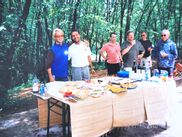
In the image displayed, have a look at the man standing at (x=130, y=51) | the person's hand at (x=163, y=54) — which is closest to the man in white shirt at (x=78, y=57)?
the man standing at (x=130, y=51)

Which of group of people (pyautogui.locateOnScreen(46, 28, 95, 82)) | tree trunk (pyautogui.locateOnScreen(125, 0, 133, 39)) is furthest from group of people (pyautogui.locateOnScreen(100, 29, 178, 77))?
tree trunk (pyautogui.locateOnScreen(125, 0, 133, 39))

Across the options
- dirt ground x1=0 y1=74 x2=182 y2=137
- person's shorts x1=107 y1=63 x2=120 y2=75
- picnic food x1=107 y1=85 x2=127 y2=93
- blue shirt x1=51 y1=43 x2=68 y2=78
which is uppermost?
blue shirt x1=51 y1=43 x2=68 y2=78

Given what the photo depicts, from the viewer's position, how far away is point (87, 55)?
18.2 feet

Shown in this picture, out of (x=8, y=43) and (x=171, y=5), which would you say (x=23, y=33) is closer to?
(x=8, y=43)

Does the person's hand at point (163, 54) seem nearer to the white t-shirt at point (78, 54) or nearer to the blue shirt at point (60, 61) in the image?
the white t-shirt at point (78, 54)

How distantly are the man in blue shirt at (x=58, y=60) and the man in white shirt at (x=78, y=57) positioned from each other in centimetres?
19

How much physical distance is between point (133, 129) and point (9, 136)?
2.17 meters

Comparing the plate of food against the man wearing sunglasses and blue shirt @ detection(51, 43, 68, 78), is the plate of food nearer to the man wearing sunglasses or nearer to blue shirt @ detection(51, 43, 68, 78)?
blue shirt @ detection(51, 43, 68, 78)

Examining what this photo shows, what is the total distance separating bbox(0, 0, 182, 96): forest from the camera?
903cm

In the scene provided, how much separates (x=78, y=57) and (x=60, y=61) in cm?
42

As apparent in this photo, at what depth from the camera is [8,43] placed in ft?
29.2

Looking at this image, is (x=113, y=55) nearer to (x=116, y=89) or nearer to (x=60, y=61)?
(x=60, y=61)

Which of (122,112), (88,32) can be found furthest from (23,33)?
(122,112)

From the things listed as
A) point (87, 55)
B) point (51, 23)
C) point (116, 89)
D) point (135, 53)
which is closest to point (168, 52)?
point (135, 53)
